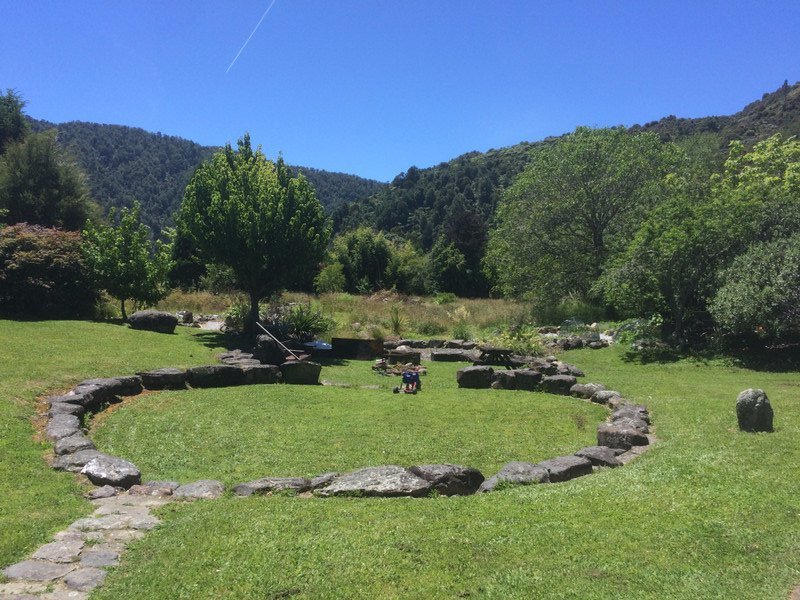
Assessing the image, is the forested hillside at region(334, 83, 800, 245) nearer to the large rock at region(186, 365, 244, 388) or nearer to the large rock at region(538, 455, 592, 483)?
the large rock at region(186, 365, 244, 388)

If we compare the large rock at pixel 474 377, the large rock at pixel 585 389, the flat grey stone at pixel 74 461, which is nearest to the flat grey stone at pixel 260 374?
the large rock at pixel 474 377

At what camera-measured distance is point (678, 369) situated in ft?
54.9

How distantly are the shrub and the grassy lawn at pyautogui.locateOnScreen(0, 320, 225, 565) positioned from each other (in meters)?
2.00

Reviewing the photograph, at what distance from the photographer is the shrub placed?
20281 millimetres

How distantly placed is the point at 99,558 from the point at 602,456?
6075mm

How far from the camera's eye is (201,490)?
22.4 feet

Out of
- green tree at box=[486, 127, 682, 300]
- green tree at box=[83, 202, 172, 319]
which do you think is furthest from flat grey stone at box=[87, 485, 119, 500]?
green tree at box=[486, 127, 682, 300]

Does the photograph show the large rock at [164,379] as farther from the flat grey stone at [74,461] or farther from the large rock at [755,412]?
the large rock at [755,412]

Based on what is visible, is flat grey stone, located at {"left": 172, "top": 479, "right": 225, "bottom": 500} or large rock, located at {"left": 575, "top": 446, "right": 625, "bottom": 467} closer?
flat grey stone, located at {"left": 172, "top": 479, "right": 225, "bottom": 500}

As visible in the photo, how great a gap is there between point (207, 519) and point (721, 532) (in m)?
4.69

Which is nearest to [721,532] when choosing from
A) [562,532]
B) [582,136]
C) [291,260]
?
[562,532]

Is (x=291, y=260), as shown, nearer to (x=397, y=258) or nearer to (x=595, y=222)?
(x=595, y=222)

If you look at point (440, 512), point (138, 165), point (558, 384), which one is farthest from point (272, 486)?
point (138, 165)

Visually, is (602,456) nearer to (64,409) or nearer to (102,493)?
(102,493)
